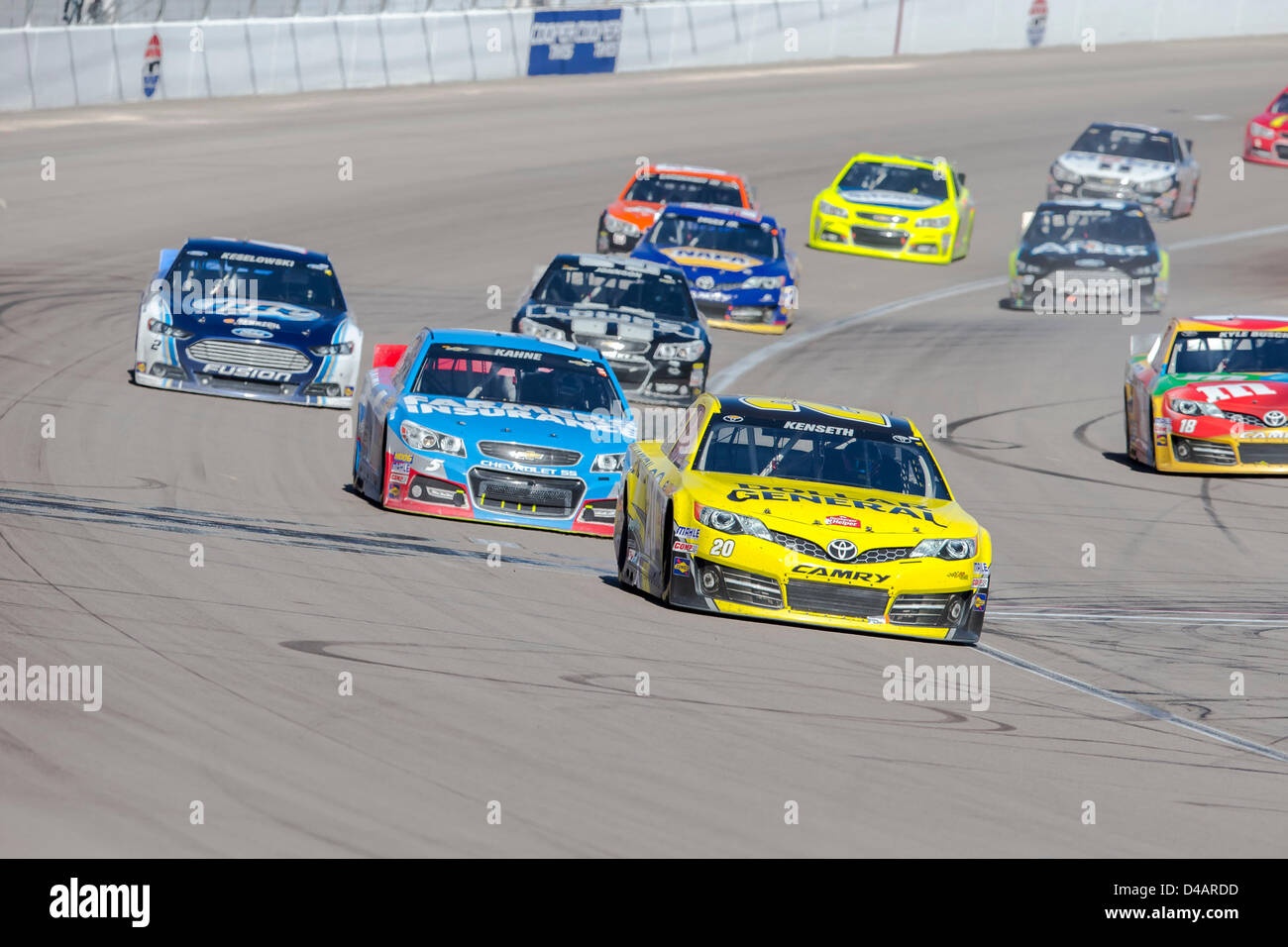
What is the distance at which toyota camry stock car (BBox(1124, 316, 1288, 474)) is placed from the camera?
19047mm

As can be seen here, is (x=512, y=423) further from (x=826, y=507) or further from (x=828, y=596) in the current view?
(x=828, y=596)

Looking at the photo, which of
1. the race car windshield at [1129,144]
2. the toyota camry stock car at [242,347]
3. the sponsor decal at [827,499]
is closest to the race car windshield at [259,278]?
the toyota camry stock car at [242,347]

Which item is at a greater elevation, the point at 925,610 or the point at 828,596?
the point at 828,596

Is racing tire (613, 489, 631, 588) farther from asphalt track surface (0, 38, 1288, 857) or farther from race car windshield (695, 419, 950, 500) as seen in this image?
race car windshield (695, 419, 950, 500)

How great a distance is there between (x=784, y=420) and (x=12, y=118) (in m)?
25.0

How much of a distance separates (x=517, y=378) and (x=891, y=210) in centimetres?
1780

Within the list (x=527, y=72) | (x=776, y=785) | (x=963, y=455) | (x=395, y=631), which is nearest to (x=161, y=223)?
(x=963, y=455)

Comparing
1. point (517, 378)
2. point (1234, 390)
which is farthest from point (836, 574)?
point (1234, 390)

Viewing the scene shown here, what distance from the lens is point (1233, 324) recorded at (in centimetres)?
2066

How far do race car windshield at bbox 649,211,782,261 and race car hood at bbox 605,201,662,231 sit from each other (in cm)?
250

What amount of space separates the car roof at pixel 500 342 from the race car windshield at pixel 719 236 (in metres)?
10.1

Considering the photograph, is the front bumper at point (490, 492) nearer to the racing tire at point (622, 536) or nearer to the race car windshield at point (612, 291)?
the racing tire at point (622, 536)

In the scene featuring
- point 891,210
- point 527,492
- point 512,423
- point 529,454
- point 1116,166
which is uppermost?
point 512,423

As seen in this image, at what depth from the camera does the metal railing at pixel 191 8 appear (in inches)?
1355
